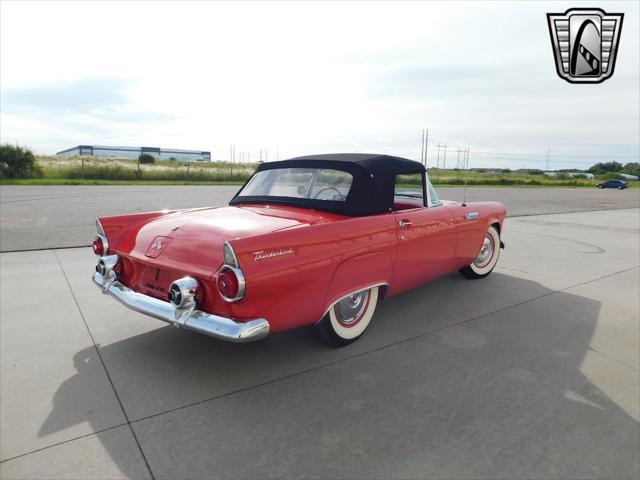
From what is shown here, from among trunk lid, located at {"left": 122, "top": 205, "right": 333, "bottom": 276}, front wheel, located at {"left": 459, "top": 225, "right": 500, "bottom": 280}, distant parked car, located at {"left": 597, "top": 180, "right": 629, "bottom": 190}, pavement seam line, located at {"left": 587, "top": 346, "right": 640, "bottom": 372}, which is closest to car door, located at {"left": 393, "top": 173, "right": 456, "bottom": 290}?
trunk lid, located at {"left": 122, "top": 205, "right": 333, "bottom": 276}

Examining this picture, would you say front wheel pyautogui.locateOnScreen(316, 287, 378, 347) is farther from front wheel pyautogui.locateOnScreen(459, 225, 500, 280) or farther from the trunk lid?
front wheel pyautogui.locateOnScreen(459, 225, 500, 280)

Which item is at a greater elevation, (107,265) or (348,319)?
(107,265)

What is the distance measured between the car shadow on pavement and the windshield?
117 centimetres

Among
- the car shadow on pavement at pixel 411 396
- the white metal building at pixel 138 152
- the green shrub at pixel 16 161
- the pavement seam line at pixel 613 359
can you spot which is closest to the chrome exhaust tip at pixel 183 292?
the car shadow on pavement at pixel 411 396

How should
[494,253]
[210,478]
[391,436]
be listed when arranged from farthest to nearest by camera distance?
[494,253]
[391,436]
[210,478]

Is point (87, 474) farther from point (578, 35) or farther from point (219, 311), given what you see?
point (578, 35)

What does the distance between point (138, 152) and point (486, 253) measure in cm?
10313

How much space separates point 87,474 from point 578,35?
827 cm

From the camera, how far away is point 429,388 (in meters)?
2.69

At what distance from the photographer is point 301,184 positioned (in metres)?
3.76

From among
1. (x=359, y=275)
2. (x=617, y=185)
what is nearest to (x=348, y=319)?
(x=359, y=275)

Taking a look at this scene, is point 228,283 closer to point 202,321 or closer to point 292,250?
point 202,321

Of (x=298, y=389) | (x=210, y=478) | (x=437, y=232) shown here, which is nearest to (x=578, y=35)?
(x=437, y=232)

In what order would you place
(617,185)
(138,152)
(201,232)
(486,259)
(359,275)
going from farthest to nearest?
(138,152), (617,185), (486,259), (359,275), (201,232)
